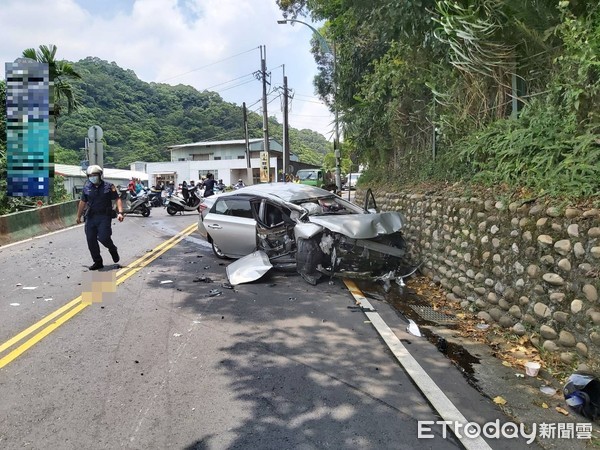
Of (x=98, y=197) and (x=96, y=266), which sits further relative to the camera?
(x=96, y=266)

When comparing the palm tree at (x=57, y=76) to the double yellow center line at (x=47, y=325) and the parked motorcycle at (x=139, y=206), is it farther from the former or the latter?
the double yellow center line at (x=47, y=325)

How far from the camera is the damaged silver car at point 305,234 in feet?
23.1

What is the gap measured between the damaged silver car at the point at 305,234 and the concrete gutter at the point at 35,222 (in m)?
6.29

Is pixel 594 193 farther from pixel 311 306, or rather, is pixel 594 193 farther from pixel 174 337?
pixel 174 337

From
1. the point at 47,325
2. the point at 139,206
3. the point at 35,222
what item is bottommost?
the point at 47,325

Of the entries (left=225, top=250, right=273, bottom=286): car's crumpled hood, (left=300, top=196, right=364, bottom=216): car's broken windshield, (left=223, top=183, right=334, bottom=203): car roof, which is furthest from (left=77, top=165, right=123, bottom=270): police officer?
(left=300, top=196, right=364, bottom=216): car's broken windshield

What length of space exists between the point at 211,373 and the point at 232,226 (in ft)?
15.9

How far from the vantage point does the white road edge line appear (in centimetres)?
300

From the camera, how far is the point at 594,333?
3.56 m

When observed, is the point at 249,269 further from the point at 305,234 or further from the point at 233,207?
the point at 233,207

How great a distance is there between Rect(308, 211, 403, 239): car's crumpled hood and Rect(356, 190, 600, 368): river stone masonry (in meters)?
0.78

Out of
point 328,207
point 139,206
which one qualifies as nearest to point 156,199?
point 139,206

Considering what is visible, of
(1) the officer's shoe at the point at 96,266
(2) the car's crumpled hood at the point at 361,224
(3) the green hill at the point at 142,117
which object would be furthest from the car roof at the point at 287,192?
(3) the green hill at the point at 142,117

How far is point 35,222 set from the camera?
44.9 feet
